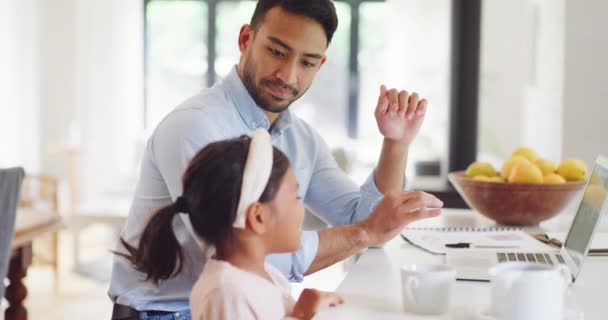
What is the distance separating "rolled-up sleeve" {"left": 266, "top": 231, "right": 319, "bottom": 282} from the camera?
1579 millimetres

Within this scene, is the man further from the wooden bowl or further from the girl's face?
the wooden bowl

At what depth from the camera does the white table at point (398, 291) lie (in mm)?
1208

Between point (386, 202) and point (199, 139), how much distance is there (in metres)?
0.37

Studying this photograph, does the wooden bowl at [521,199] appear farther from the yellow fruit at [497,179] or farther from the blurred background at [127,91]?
the blurred background at [127,91]

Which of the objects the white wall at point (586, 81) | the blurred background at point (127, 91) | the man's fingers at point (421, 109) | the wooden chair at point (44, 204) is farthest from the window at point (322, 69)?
the man's fingers at point (421, 109)

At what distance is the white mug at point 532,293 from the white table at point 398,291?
0.10 m

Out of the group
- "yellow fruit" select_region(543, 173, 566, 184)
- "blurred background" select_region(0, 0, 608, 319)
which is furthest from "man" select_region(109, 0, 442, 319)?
"blurred background" select_region(0, 0, 608, 319)

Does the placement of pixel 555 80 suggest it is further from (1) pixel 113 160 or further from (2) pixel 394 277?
(1) pixel 113 160

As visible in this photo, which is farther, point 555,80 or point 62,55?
point 62,55

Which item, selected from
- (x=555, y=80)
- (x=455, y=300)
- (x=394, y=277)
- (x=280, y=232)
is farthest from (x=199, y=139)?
(x=555, y=80)

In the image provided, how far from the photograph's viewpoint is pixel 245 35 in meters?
1.84

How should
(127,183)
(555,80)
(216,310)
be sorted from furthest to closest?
1. (127,183)
2. (555,80)
3. (216,310)

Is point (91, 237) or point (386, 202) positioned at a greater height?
point (386, 202)

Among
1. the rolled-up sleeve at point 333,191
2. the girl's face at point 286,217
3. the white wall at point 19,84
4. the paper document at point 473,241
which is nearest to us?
the girl's face at point 286,217
